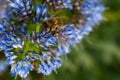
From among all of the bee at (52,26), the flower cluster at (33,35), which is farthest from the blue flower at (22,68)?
the bee at (52,26)

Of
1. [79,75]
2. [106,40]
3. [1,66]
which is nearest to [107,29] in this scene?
[106,40]

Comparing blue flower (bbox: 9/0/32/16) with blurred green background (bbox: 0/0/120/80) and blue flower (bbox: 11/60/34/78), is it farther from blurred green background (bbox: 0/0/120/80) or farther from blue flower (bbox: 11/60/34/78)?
blurred green background (bbox: 0/0/120/80)

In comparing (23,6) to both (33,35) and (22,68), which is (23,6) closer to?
(33,35)

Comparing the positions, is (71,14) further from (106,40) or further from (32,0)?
(106,40)

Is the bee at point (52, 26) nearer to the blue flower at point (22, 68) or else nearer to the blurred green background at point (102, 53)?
the blue flower at point (22, 68)

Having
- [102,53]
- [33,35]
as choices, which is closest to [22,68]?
[33,35]

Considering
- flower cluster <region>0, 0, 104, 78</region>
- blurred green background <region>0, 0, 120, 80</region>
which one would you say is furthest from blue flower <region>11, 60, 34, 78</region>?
blurred green background <region>0, 0, 120, 80</region>
